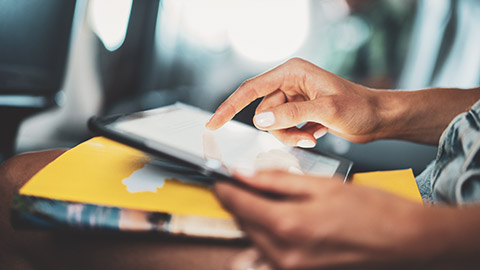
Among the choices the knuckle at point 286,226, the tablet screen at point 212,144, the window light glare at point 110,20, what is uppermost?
the window light glare at point 110,20

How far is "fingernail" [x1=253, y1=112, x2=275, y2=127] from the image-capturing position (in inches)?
26.0

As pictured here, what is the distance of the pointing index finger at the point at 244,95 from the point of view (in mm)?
631

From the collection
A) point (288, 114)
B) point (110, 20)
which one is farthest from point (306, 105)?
point (110, 20)

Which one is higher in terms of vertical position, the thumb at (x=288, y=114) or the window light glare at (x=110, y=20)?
the window light glare at (x=110, y=20)

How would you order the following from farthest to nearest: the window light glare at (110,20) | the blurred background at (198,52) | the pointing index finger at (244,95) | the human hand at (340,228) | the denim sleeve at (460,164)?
the window light glare at (110,20) → the blurred background at (198,52) → the pointing index finger at (244,95) → the denim sleeve at (460,164) → the human hand at (340,228)

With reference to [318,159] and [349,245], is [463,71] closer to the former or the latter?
[318,159]

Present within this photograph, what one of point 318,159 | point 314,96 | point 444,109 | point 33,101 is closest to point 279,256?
point 318,159

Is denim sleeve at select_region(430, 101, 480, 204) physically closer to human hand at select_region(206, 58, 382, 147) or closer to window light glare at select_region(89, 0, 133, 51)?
human hand at select_region(206, 58, 382, 147)

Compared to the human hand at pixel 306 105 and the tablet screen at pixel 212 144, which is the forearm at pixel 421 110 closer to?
the human hand at pixel 306 105

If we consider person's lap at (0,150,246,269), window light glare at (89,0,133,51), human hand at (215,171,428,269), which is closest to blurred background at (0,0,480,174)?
window light glare at (89,0,133,51)

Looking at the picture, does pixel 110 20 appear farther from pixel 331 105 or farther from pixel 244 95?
pixel 331 105

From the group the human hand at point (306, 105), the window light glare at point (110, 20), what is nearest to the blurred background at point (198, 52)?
the window light glare at point (110, 20)

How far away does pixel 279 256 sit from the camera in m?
0.28

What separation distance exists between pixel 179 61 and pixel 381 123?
5.99 feet
